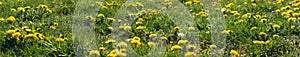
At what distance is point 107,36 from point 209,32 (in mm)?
830

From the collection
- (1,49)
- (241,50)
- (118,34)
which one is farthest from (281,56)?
(1,49)

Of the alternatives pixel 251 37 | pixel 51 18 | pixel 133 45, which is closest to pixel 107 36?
pixel 133 45

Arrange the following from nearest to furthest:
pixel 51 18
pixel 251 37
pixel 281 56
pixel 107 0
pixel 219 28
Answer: pixel 281 56
pixel 251 37
pixel 219 28
pixel 51 18
pixel 107 0

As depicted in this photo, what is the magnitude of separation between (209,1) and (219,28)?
1396mm

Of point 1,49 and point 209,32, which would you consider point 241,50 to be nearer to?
point 209,32

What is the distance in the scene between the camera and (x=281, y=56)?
3.32m

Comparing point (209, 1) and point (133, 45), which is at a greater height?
point (133, 45)

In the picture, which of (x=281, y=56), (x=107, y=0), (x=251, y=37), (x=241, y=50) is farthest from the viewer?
(x=107, y=0)

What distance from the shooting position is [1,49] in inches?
137

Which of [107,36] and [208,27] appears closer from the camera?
[107,36]

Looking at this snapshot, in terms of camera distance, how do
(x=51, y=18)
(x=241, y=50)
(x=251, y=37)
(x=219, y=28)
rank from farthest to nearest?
(x=51, y=18)
(x=219, y=28)
(x=251, y=37)
(x=241, y=50)

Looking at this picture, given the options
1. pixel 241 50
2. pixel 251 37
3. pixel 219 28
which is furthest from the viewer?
pixel 219 28

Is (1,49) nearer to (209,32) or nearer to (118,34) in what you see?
(118,34)

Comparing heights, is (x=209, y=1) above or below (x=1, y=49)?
below
